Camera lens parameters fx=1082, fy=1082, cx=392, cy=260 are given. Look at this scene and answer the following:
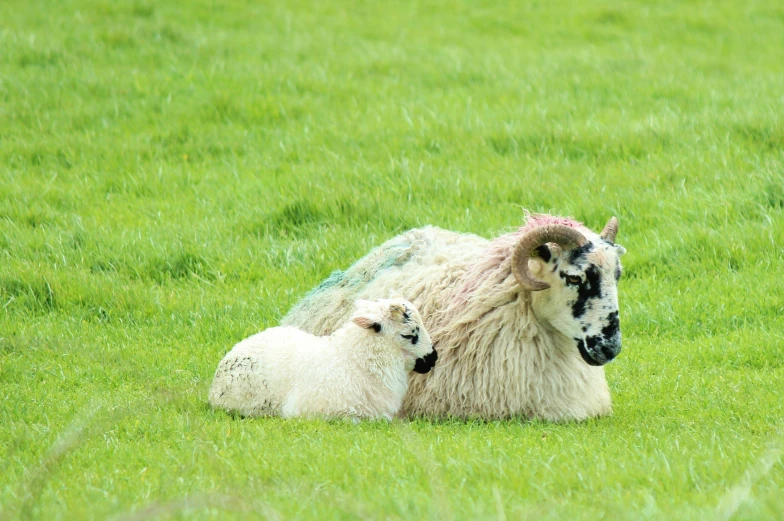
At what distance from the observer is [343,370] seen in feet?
23.2

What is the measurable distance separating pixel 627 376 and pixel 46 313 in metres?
5.13

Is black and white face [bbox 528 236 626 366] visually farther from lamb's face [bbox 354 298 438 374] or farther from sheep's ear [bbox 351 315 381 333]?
sheep's ear [bbox 351 315 381 333]

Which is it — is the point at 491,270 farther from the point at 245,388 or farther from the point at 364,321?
the point at 245,388

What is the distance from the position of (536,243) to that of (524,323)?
0.68 m

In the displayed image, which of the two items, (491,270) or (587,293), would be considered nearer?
(587,293)

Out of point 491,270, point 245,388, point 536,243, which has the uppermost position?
point 536,243

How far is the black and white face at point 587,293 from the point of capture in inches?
275

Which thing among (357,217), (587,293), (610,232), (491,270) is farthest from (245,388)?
(357,217)

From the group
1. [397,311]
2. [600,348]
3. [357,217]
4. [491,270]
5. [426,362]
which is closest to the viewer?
[600,348]

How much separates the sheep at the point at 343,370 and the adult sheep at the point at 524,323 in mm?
382

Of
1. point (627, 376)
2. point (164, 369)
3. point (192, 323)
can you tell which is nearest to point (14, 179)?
point (192, 323)

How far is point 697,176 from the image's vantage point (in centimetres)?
1217

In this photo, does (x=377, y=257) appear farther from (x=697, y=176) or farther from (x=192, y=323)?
(x=697, y=176)

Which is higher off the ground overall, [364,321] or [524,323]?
[364,321]
